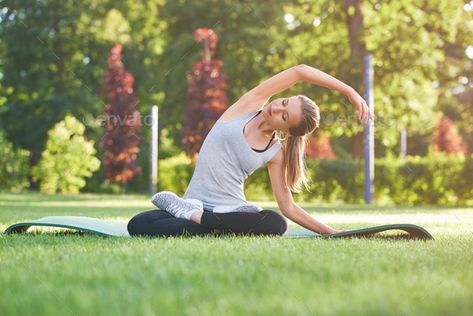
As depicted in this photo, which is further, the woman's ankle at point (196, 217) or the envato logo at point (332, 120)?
the envato logo at point (332, 120)

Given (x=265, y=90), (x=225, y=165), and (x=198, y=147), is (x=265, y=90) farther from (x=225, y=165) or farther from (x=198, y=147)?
(x=198, y=147)

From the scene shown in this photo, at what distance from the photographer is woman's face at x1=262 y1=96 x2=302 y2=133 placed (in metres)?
4.66

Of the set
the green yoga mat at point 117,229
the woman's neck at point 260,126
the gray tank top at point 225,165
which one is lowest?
the green yoga mat at point 117,229

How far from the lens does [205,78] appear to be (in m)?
19.3

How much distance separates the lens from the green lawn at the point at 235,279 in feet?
7.33

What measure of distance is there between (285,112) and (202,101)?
49.2 feet

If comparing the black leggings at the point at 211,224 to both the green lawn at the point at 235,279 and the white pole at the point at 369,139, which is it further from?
the white pole at the point at 369,139

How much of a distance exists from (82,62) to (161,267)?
82.4 ft

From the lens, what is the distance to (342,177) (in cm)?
1652

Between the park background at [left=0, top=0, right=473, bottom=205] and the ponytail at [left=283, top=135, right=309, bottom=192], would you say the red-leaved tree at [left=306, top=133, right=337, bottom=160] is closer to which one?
the park background at [left=0, top=0, right=473, bottom=205]

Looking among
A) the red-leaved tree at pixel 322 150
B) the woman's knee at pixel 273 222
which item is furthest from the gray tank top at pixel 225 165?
the red-leaved tree at pixel 322 150

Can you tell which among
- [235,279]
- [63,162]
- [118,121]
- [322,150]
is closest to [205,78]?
[118,121]

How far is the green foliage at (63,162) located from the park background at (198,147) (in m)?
0.05

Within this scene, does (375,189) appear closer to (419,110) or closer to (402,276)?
(419,110)
